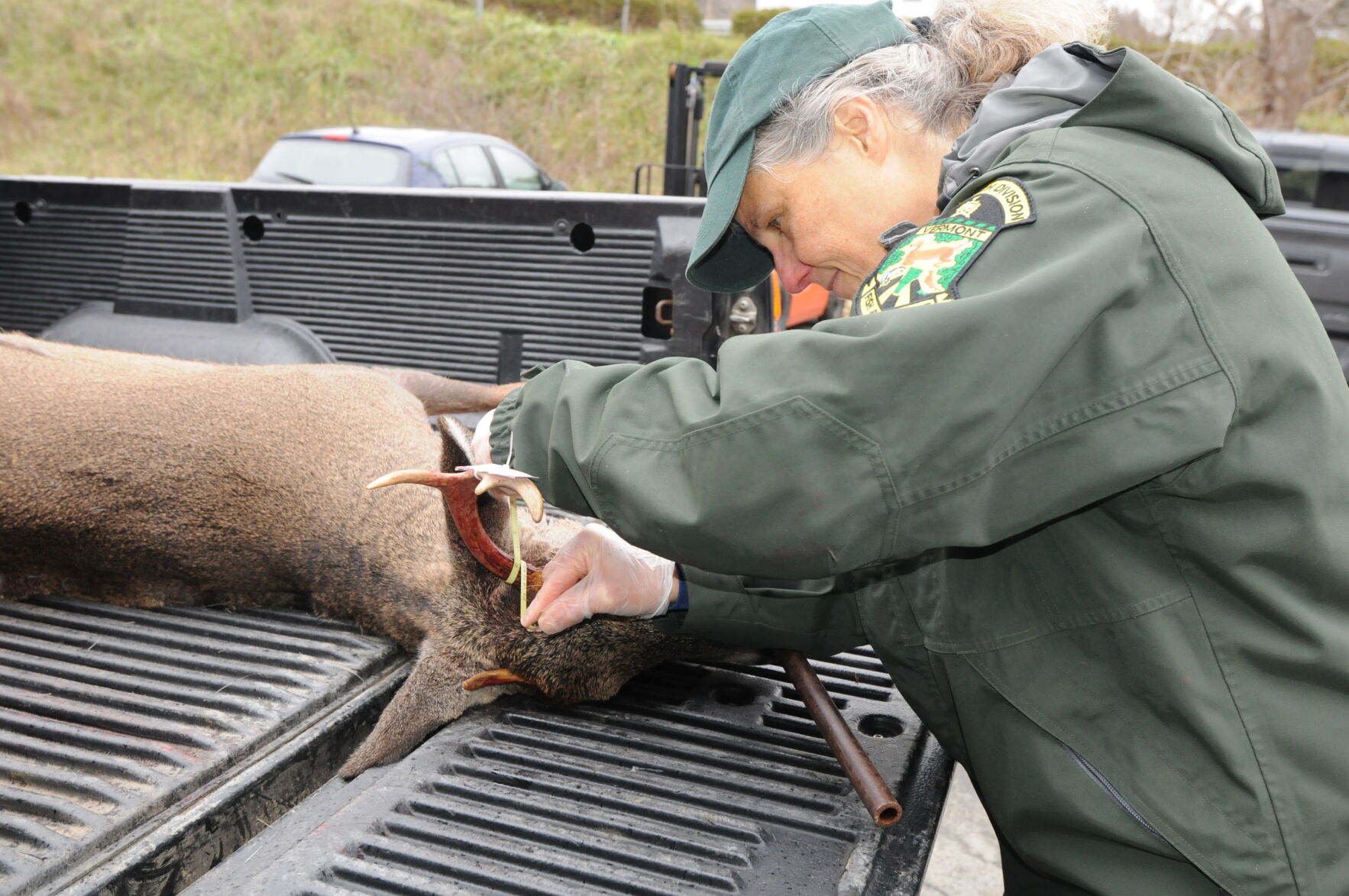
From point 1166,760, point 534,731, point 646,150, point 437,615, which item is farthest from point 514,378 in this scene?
point 646,150

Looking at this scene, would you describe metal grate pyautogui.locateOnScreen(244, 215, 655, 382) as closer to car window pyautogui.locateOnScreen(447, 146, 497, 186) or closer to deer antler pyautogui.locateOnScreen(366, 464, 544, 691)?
deer antler pyautogui.locateOnScreen(366, 464, 544, 691)

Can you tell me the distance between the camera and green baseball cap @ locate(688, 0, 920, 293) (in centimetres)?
212

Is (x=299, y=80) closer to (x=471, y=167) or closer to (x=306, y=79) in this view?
(x=306, y=79)

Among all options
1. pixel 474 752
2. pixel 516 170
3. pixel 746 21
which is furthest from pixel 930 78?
pixel 746 21

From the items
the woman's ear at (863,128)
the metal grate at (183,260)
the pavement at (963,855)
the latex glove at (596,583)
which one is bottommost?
the pavement at (963,855)

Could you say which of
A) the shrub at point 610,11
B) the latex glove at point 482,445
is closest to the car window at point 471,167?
the latex glove at point 482,445

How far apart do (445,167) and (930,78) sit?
8.13m

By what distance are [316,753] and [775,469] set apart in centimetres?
134

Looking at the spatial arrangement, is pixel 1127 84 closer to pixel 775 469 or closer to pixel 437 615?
pixel 775 469

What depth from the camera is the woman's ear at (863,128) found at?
6.88ft

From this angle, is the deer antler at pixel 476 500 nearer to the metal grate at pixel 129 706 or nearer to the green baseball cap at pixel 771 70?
the metal grate at pixel 129 706

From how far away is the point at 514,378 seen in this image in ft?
13.8

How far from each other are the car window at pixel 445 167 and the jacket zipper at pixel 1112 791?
846 cm

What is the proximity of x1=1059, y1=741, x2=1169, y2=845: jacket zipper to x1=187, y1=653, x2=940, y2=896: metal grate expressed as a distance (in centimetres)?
35
